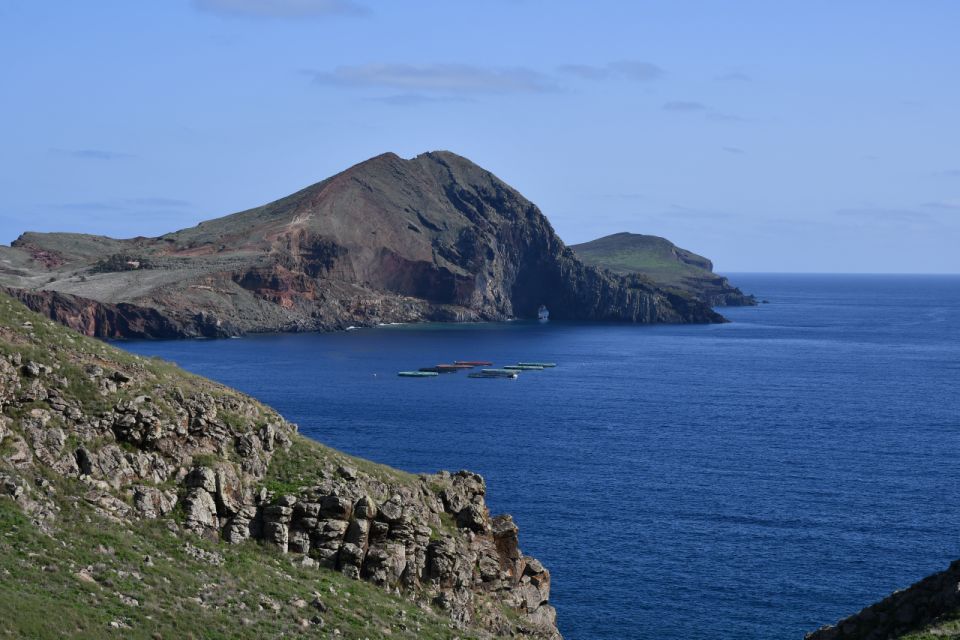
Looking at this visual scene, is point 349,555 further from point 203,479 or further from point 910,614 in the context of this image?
point 910,614

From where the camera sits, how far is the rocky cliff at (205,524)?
44.6m

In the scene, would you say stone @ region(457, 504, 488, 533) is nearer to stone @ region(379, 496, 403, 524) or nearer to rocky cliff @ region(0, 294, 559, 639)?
rocky cliff @ region(0, 294, 559, 639)

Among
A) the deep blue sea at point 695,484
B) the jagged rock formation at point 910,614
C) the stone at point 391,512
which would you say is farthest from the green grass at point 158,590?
the deep blue sea at point 695,484

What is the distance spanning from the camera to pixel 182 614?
44.0 meters

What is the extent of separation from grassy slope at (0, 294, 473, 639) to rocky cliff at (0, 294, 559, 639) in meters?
0.10

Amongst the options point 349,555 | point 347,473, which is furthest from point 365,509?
point 347,473

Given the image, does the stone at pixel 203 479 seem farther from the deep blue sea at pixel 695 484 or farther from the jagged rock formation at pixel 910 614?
the deep blue sea at pixel 695 484

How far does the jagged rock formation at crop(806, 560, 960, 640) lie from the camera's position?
1892 inches

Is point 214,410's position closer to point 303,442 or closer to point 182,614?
point 303,442

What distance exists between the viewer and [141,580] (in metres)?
45.4

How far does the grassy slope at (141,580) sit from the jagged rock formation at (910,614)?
18.9 m

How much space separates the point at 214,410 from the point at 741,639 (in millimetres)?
39886

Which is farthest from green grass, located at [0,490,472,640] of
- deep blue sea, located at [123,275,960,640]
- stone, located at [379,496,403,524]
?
deep blue sea, located at [123,275,960,640]

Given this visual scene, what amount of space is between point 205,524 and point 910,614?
110 feet
